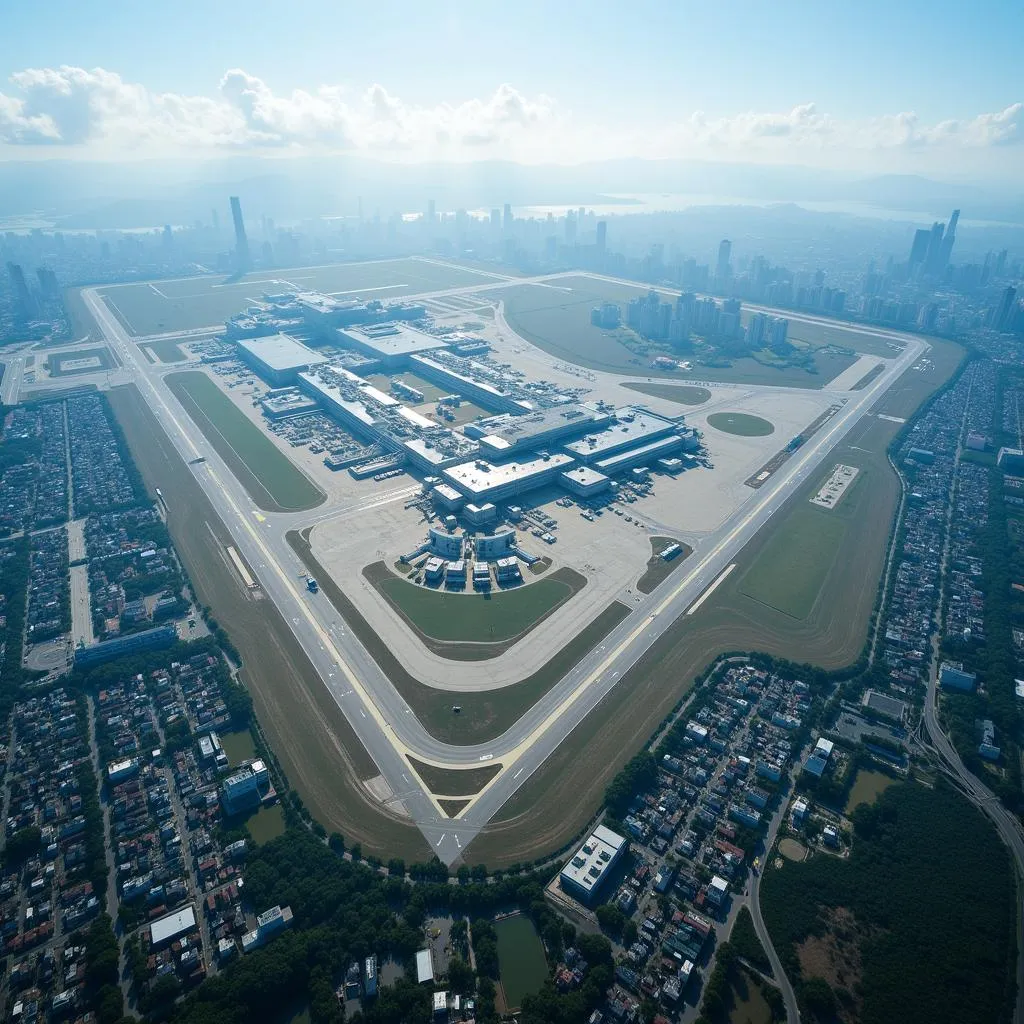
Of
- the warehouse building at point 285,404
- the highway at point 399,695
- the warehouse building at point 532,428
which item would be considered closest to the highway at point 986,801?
the highway at point 399,695

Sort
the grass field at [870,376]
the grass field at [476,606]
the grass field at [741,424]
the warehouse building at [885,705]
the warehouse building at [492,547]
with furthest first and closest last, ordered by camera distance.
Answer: the grass field at [870,376] → the grass field at [741,424] → the warehouse building at [492,547] → the grass field at [476,606] → the warehouse building at [885,705]

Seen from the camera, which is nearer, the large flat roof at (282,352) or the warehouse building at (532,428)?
the warehouse building at (532,428)

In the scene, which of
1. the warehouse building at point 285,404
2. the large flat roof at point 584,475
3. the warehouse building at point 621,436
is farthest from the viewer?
the warehouse building at point 285,404

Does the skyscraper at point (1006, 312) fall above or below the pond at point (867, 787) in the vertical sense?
above

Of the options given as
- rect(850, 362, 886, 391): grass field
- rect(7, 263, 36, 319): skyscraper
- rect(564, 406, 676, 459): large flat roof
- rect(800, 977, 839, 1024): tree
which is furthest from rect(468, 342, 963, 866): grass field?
rect(7, 263, 36, 319): skyscraper

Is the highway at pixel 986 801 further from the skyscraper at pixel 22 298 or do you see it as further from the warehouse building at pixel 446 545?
the skyscraper at pixel 22 298

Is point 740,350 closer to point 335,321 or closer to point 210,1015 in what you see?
point 335,321

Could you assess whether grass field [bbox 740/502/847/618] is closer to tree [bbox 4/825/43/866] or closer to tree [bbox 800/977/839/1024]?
tree [bbox 800/977/839/1024]

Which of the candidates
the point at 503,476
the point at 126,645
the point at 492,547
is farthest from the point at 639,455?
the point at 126,645
